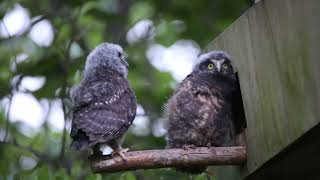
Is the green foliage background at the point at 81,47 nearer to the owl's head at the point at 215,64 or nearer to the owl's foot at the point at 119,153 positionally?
the owl's head at the point at 215,64

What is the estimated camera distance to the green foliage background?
461cm

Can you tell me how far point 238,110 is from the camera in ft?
12.4

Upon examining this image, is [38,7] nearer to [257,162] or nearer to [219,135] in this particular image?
[219,135]

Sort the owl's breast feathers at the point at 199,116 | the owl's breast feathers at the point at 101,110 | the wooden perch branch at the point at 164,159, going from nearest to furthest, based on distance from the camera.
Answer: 1. the wooden perch branch at the point at 164,159
2. the owl's breast feathers at the point at 101,110
3. the owl's breast feathers at the point at 199,116

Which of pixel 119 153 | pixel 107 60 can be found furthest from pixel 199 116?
pixel 107 60

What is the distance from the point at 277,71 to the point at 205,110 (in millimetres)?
546

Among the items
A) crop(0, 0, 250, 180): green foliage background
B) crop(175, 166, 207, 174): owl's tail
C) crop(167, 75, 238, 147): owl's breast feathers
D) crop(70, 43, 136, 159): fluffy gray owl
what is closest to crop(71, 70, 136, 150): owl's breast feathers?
crop(70, 43, 136, 159): fluffy gray owl

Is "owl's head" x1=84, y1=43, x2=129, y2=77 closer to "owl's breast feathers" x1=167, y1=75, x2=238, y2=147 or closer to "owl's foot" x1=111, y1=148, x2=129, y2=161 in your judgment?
"owl's breast feathers" x1=167, y1=75, x2=238, y2=147

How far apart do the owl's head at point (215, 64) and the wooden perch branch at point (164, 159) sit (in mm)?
584

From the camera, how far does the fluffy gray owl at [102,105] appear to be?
10.5 ft

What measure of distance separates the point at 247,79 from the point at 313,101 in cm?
69

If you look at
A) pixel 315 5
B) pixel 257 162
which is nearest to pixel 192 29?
pixel 257 162

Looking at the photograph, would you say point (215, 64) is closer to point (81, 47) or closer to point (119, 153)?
point (119, 153)

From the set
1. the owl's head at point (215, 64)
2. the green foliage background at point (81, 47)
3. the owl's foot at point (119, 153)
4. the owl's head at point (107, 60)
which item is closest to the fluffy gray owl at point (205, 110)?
the owl's head at point (215, 64)
